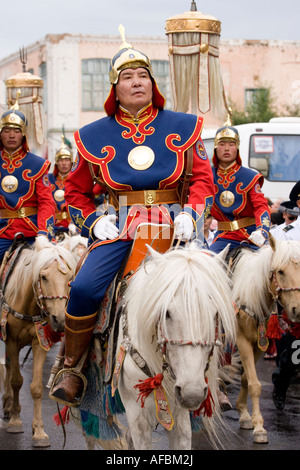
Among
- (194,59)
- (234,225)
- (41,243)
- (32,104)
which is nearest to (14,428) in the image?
(41,243)

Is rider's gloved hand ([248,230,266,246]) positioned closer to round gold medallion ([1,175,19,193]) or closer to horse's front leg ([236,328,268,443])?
horse's front leg ([236,328,268,443])

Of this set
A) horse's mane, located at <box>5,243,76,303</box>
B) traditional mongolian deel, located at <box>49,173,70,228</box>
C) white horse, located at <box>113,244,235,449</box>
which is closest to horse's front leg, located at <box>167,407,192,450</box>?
white horse, located at <box>113,244,235,449</box>

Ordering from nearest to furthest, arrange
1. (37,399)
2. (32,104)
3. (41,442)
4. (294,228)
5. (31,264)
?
(41,442) → (37,399) → (31,264) → (294,228) → (32,104)

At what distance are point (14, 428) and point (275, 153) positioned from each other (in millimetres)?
10882

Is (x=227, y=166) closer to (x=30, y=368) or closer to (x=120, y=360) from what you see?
(x=30, y=368)

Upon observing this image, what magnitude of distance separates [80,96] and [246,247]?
27614 mm

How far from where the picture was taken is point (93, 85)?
116 feet

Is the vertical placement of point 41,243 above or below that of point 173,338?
above

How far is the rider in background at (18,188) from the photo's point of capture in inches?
326

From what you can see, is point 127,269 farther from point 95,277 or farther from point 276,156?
point 276,156

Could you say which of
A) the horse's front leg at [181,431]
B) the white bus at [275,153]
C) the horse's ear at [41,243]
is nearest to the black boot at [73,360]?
the horse's front leg at [181,431]

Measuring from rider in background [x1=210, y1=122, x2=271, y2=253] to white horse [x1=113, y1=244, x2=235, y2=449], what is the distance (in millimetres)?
4128

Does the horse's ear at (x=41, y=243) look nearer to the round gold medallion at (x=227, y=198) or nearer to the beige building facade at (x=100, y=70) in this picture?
the round gold medallion at (x=227, y=198)

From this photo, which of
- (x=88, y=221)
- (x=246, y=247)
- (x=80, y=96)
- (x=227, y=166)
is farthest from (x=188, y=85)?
(x=80, y=96)
